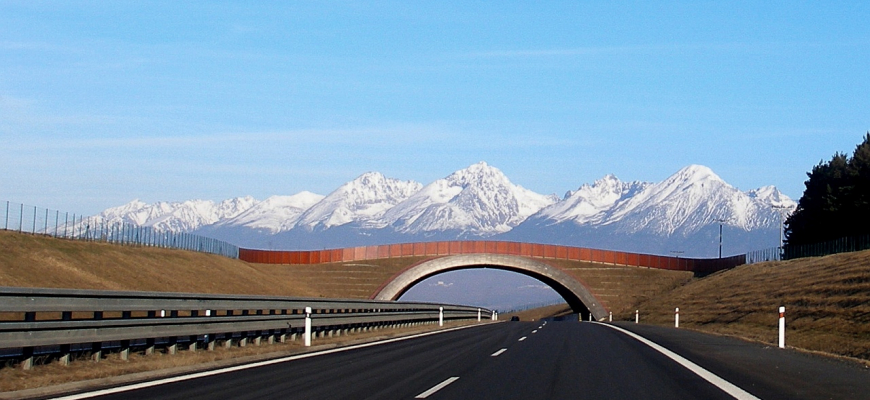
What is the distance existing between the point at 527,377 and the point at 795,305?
1048 inches

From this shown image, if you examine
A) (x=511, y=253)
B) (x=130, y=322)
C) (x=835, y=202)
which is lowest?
(x=130, y=322)

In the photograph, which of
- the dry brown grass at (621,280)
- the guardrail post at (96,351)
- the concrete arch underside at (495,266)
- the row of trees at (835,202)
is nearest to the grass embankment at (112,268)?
the concrete arch underside at (495,266)

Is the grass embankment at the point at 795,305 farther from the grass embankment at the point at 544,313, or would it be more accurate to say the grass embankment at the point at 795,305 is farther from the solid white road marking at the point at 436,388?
the grass embankment at the point at 544,313

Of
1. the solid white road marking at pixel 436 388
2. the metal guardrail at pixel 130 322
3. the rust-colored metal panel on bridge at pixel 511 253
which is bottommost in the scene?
the solid white road marking at pixel 436 388

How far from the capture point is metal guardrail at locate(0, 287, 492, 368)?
42.6 ft

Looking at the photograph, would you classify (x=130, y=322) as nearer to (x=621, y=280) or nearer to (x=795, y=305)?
(x=795, y=305)

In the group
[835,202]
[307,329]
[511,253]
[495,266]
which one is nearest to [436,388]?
[307,329]

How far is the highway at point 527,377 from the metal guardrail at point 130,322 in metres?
1.63

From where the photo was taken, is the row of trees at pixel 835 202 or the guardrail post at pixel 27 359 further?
the row of trees at pixel 835 202

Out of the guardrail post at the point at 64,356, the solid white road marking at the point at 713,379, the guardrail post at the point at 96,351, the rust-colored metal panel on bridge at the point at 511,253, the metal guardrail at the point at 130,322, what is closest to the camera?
the solid white road marking at the point at 713,379

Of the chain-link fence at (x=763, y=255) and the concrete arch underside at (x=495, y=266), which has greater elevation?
the chain-link fence at (x=763, y=255)

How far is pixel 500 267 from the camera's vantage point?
3733 inches

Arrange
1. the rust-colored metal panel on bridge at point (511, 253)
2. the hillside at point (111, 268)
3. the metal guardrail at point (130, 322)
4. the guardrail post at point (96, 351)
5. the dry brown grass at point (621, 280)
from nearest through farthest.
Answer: the metal guardrail at point (130, 322), the guardrail post at point (96, 351), the hillside at point (111, 268), the dry brown grass at point (621, 280), the rust-colored metal panel on bridge at point (511, 253)

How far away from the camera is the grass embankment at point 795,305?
27812 millimetres
